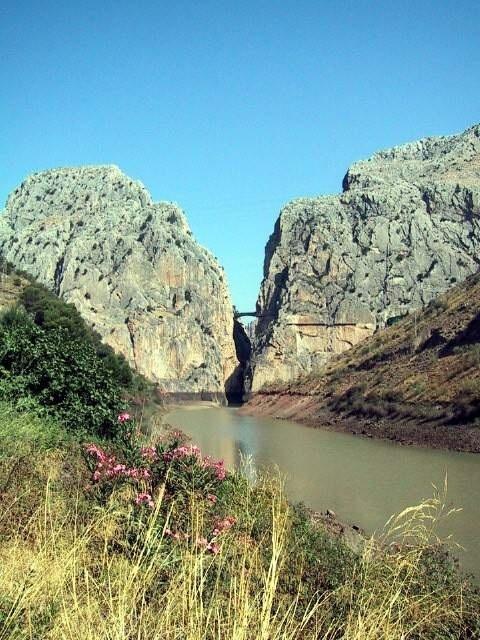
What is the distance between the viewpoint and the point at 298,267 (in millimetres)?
130875

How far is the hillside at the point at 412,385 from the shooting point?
3606cm

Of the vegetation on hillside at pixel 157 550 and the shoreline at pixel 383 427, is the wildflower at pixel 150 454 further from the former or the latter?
the shoreline at pixel 383 427

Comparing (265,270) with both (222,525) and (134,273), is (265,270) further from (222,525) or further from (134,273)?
(222,525)

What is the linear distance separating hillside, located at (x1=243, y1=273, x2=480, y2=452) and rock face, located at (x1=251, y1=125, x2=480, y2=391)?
167 ft

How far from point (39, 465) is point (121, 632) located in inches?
221

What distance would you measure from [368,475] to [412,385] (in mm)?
21934

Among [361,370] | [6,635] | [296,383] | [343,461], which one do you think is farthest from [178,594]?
[296,383]

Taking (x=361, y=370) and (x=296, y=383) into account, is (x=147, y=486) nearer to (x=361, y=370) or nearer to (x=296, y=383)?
(x=361, y=370)

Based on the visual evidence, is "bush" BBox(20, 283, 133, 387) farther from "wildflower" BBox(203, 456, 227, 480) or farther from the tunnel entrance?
the tunnel entrance

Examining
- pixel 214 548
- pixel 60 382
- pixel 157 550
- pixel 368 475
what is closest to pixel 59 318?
pixel 368 475

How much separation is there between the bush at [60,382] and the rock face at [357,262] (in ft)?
340

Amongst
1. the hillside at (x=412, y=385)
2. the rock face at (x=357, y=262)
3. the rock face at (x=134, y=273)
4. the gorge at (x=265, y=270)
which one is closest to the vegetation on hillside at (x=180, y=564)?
the hillside at (x=412, y=385)

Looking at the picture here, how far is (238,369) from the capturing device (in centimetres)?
13925

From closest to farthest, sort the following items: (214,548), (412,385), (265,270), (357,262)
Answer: (214,548) → (412,385) → (357,262) → (265,270)
